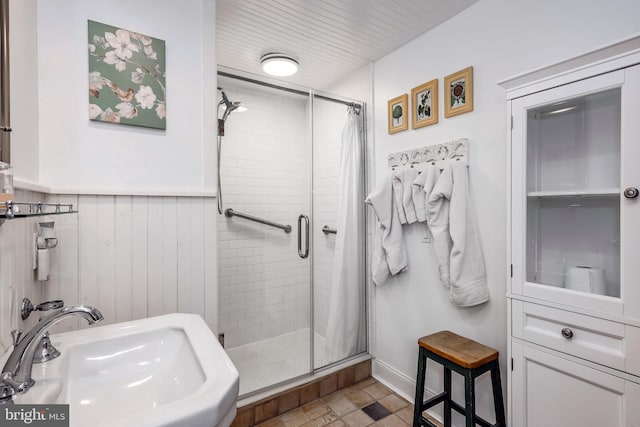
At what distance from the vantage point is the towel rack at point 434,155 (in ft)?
5.81

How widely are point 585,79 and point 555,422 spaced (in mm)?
1330

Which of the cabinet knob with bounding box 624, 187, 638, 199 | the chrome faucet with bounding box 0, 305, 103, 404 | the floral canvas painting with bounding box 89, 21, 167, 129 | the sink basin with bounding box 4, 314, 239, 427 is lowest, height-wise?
the sink basin with bounding box 4, 314, 239, 427

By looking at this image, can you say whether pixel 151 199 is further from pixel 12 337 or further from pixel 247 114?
pixel 247 114

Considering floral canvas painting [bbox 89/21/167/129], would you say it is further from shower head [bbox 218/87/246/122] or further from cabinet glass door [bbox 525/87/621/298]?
cabinet glass door [bbox 525/87/621/298]

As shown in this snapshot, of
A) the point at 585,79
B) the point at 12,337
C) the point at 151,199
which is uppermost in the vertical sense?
the point at 585,79

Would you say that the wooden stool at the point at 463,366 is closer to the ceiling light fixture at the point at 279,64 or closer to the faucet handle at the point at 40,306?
the faucet handle at the point at 40,306

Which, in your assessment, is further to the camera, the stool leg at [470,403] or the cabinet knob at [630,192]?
the stool leg at [470,403]

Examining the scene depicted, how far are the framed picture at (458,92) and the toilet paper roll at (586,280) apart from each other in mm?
986

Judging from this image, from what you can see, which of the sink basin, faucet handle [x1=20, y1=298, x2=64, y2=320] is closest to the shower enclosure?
the sink basin

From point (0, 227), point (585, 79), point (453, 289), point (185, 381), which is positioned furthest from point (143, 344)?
point (585, 79)

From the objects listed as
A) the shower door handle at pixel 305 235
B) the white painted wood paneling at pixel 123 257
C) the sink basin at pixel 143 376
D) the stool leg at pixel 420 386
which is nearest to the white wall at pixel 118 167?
the white painted wood paneling at pixel 123 257

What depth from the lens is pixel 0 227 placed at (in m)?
0.81

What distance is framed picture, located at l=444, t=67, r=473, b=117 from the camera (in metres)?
1.74

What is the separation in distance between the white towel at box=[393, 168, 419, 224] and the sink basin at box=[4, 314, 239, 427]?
1.39m
